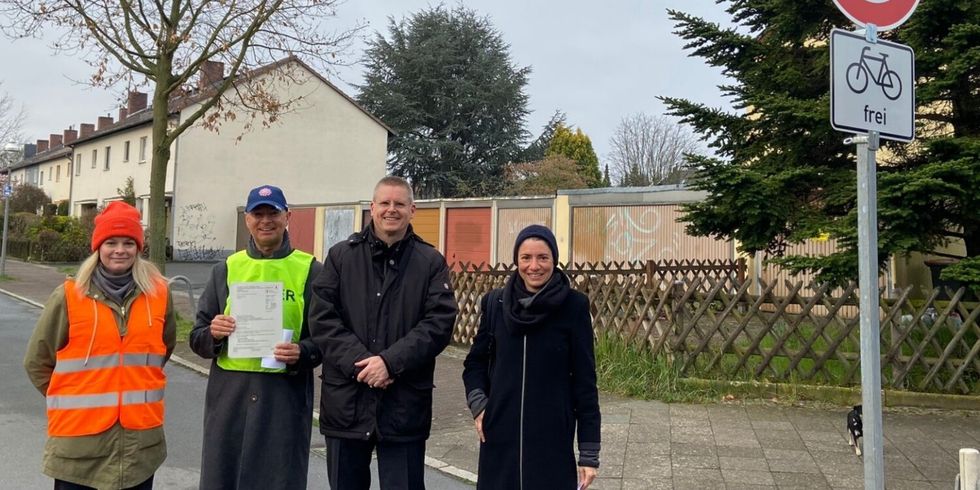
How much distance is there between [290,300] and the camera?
142 inches

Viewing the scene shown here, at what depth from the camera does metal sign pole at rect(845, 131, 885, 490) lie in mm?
3092

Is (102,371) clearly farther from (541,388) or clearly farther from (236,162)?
(236,162)

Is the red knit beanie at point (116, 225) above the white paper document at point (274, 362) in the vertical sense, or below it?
above

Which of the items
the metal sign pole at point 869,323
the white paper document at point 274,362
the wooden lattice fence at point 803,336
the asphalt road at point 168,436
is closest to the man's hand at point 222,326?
the white paper document at point 274,362

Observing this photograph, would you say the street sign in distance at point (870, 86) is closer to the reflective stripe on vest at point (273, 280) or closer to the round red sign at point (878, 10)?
the round red sign at point (878, 10)

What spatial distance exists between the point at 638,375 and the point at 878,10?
551cm

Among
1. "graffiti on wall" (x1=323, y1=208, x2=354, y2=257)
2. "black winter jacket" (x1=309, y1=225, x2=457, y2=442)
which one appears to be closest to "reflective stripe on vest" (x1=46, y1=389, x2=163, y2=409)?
"black winter jacket" (x1=309, y1=225, x2=457, y2=442)

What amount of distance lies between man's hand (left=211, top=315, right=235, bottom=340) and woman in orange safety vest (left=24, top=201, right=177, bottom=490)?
0.91ft

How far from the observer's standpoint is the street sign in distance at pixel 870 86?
3.13 m

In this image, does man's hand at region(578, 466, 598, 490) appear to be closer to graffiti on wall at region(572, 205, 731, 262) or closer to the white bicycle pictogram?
the white bicycle pictogram

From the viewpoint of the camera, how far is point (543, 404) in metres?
3.22

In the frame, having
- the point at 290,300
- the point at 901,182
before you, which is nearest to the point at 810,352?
the point at 901,182

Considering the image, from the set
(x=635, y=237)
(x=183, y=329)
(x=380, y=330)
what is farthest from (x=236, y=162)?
(x=380, y=330)

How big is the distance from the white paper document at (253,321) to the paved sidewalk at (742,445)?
2539mm
